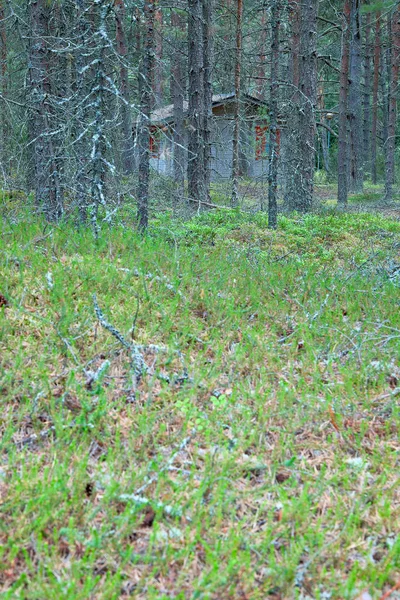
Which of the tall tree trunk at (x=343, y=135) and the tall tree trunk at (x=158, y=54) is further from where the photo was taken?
the tall tree trunk at (x=343, y=135)

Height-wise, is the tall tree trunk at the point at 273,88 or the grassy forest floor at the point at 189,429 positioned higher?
the tall tree trunk at the point at 273,88

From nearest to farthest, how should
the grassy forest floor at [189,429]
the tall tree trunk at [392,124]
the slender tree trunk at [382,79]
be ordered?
the grassy forest floor at [189,429], the tall tree trunk at [392,124], the slender tree trunk at [382,79]

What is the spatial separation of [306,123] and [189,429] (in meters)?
13.9

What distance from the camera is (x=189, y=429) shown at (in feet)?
12.6

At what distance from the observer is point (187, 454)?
141 inches

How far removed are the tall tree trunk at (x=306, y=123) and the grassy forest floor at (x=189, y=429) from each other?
30.7 feet

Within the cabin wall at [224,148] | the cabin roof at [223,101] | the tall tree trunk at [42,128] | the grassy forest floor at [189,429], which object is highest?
the cabin roof at [223,101]

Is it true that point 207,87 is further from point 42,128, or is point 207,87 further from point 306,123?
point 42,128

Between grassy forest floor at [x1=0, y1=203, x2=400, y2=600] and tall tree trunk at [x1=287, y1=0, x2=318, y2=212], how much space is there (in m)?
9.36

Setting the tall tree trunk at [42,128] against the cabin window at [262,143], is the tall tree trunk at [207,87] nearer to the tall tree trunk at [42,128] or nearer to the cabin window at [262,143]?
the cabin window at [262,143]

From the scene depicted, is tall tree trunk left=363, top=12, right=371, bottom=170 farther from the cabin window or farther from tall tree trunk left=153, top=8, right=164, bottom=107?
tall tree trunk left=153, top=8, right=164, bottom=107

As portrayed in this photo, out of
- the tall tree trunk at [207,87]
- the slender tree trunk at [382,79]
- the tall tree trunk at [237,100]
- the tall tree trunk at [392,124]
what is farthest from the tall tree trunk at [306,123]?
the slender tree trunk at [382,79]

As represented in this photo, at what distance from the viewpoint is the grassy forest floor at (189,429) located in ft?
8.67

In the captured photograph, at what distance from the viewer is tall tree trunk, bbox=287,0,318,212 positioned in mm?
15531
